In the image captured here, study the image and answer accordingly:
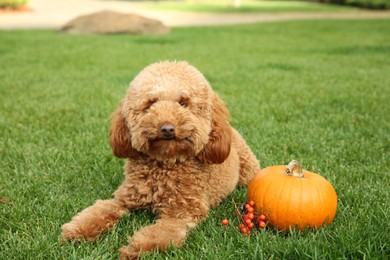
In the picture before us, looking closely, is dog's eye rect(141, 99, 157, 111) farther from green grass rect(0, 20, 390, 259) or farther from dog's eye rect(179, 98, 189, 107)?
green grass rect(0, 20, 390, 259)

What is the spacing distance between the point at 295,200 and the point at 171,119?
2.91ft

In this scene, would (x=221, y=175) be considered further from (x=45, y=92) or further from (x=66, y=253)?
(x=45, y=92)

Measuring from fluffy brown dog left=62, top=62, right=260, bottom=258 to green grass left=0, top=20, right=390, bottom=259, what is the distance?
0.39 ft

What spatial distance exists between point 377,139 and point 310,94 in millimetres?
1989

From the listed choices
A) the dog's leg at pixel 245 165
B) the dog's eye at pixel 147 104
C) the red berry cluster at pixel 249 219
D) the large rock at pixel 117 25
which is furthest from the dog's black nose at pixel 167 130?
the large rock at pixel 117 25

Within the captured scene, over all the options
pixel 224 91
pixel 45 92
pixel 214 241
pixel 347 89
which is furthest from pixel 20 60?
pixel 214 241

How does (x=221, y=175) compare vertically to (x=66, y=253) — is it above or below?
above

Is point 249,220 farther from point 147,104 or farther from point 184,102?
point 147,104

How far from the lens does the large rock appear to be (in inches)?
584

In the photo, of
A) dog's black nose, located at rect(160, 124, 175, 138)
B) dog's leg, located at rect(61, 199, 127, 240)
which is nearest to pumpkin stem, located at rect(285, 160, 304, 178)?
dog's black nose, located at rect(160, 124, 175, 138)

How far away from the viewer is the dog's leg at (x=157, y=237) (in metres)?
2.50

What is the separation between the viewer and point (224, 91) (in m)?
6.87

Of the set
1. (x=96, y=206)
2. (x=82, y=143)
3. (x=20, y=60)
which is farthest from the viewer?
(x=20, y=60)

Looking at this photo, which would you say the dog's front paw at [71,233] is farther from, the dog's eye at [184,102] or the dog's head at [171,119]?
A: the dog's eye at [184,102]
